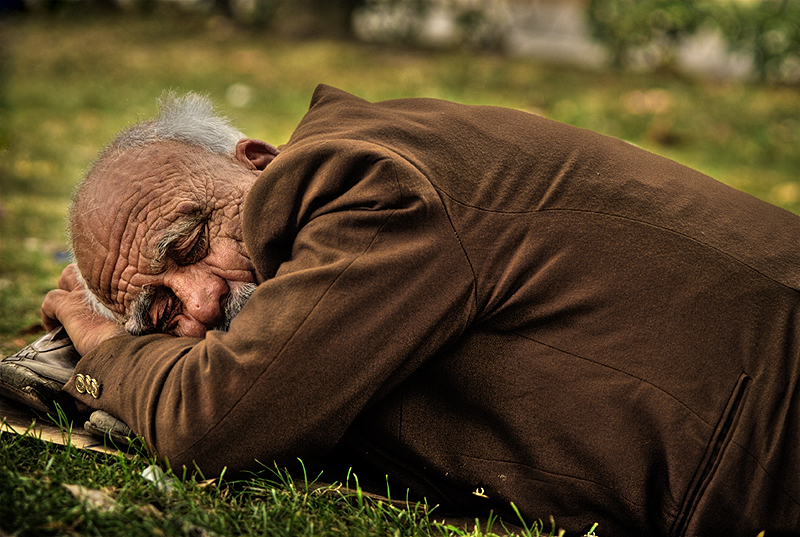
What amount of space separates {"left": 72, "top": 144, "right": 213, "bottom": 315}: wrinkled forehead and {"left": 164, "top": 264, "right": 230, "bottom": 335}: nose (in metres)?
0.11

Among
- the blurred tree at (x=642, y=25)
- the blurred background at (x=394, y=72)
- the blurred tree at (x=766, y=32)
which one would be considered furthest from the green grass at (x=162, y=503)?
the blurred tree at (x=766, y=32)

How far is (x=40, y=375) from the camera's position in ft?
8.52

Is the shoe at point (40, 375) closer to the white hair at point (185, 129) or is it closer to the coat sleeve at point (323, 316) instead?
the coat sleeve at point (323, 316)

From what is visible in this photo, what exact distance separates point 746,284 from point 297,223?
1277mm

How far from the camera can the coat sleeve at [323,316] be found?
2.01m

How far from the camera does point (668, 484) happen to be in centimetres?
218

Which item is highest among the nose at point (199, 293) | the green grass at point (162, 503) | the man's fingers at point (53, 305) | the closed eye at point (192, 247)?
the closed eye at point (192, 247)

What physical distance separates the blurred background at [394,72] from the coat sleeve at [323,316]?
3.39 m

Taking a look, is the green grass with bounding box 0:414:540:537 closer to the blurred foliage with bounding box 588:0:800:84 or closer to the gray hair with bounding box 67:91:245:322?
the gray hair with bounding box 67:91:245:322

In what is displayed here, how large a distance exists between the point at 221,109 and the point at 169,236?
2.63ft

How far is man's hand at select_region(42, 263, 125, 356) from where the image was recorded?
2.62 metres

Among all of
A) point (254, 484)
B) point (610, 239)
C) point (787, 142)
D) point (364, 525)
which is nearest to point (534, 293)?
point (610, 239)

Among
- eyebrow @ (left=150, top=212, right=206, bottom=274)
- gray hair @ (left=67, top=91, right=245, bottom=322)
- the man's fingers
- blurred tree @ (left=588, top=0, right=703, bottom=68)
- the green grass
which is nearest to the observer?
the green grass

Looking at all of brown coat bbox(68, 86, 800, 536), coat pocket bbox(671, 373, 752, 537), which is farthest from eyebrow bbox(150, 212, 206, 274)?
coat pocket bbox(671, 373, 752, 537)
